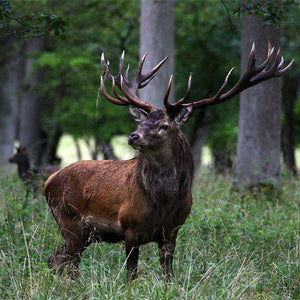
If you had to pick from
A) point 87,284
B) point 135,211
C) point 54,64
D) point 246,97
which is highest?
point 54,64

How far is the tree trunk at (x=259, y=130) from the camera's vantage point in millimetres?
10688

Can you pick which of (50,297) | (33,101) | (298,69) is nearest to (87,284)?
(50,297)

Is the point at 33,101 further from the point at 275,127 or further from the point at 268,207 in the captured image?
the point at 268,207

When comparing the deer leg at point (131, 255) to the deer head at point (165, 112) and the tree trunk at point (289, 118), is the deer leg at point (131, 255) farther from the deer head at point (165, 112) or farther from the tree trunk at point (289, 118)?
the tree trunk at point (289, 118)

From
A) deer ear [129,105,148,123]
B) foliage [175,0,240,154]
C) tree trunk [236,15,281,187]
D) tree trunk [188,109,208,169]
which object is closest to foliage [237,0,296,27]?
deer ear [129,105,148,123]

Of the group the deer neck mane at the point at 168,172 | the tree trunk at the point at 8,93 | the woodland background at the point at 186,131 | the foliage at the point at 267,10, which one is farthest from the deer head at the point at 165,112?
the tree trunk at the point at 8,93

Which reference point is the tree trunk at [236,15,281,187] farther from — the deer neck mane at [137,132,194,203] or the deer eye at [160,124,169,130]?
the deer eye at [160,124,169,130]

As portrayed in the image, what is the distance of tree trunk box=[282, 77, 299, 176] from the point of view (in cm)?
1706

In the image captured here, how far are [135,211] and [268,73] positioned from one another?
2008mm

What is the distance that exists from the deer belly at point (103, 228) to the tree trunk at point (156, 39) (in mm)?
3586

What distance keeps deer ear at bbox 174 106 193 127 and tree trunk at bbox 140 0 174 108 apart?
11.8 ft

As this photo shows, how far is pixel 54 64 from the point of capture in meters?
18.8

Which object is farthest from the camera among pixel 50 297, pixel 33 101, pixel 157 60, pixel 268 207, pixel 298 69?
pixel 33 101

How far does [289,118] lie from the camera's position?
1745 centimetres
